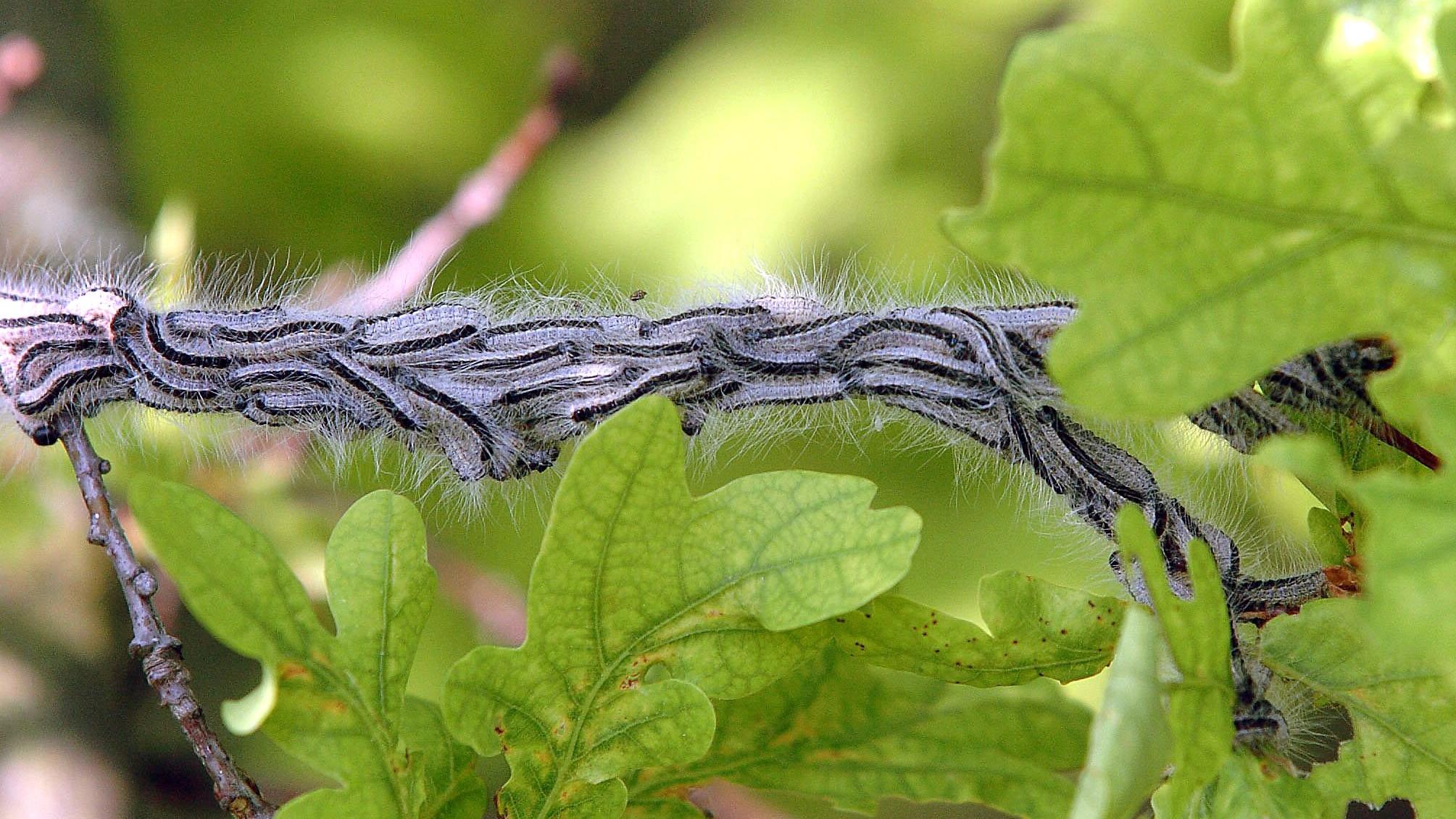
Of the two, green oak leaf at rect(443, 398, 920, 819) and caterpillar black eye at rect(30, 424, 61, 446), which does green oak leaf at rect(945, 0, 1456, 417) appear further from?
caterpillar black eye at rect(30, 424, 61, 446)

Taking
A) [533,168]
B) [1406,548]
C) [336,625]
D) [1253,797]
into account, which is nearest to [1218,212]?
[1406,548]

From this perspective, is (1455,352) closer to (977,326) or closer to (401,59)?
(977,326)

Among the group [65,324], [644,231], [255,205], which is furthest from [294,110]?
[65,324]

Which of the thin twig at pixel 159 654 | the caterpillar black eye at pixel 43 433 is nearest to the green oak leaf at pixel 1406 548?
the thin twig at pixel 159 654

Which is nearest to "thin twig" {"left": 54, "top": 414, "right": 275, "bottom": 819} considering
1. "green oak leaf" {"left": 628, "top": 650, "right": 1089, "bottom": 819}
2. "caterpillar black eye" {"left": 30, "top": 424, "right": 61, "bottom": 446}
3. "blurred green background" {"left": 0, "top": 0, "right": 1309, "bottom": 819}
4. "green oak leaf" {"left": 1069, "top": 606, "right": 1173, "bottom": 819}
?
"caterpillar black eye" {"left": 30, "top": 424, "right": 61, "bottom": 446}

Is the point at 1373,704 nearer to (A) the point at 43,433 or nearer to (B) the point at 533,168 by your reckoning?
(A) the point at 43,433
